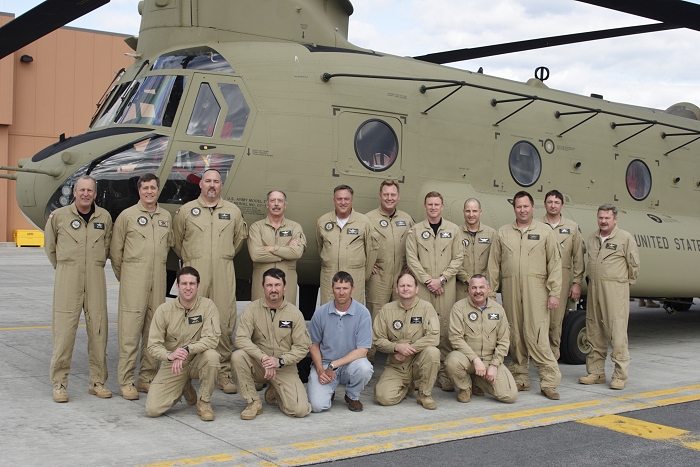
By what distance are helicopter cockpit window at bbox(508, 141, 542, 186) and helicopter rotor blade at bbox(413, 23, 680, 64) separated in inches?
84.7

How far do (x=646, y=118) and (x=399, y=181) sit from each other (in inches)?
189

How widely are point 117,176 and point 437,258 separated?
3.21 metres

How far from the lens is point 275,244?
678 centimetres

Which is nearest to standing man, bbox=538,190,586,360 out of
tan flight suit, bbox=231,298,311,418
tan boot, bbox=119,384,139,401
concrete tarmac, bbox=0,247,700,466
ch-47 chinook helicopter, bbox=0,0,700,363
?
concrete tarmac, bbox=0,247,700,466

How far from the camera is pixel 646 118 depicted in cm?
1069

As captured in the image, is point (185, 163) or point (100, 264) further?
point (185, 163)

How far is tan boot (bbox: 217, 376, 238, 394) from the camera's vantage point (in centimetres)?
657

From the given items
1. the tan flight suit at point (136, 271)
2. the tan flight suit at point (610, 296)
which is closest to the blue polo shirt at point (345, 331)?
the tan flight suit at point (136, 271)

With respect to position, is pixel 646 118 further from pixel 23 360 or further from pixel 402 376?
pixel 23 360

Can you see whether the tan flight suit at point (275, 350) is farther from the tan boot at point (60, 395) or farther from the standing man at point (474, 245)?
the standing man at point (474, 245)

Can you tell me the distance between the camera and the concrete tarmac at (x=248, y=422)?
475 centimetres

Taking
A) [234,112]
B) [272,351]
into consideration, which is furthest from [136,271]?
[234,112]

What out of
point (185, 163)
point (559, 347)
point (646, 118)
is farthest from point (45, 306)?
point (646, 118)

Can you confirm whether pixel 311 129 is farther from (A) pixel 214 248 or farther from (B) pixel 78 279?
(B) pixel 78 279
